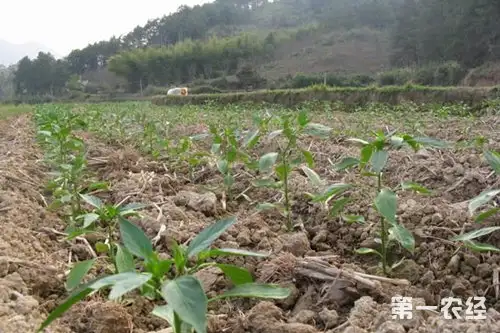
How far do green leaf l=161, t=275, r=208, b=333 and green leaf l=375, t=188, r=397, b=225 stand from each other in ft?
2.79

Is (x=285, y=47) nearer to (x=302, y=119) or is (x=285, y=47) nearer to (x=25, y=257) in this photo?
(x=302, y=119)

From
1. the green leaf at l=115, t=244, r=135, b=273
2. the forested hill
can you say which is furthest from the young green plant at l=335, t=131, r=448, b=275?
the forested hill

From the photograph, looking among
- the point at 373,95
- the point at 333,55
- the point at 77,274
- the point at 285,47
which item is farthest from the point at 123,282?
the point at 285,47

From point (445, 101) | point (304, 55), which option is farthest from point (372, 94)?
point (304, 55)

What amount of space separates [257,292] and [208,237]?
0.16m

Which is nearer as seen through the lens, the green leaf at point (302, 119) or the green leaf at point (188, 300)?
the green leaf at point (188, 300)

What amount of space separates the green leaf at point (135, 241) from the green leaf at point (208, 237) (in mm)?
93

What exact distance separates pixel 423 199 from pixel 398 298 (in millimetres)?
1146

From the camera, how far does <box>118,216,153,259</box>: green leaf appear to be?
1081 mm

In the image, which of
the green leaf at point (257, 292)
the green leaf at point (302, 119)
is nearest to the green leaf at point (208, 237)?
the green leaf at point (257, 292)

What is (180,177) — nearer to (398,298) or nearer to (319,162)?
(319,162)

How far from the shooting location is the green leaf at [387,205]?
155cm

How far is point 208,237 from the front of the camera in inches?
42.9

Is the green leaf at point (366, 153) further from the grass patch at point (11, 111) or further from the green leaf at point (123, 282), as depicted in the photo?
the grass patch at point (11, 111)
